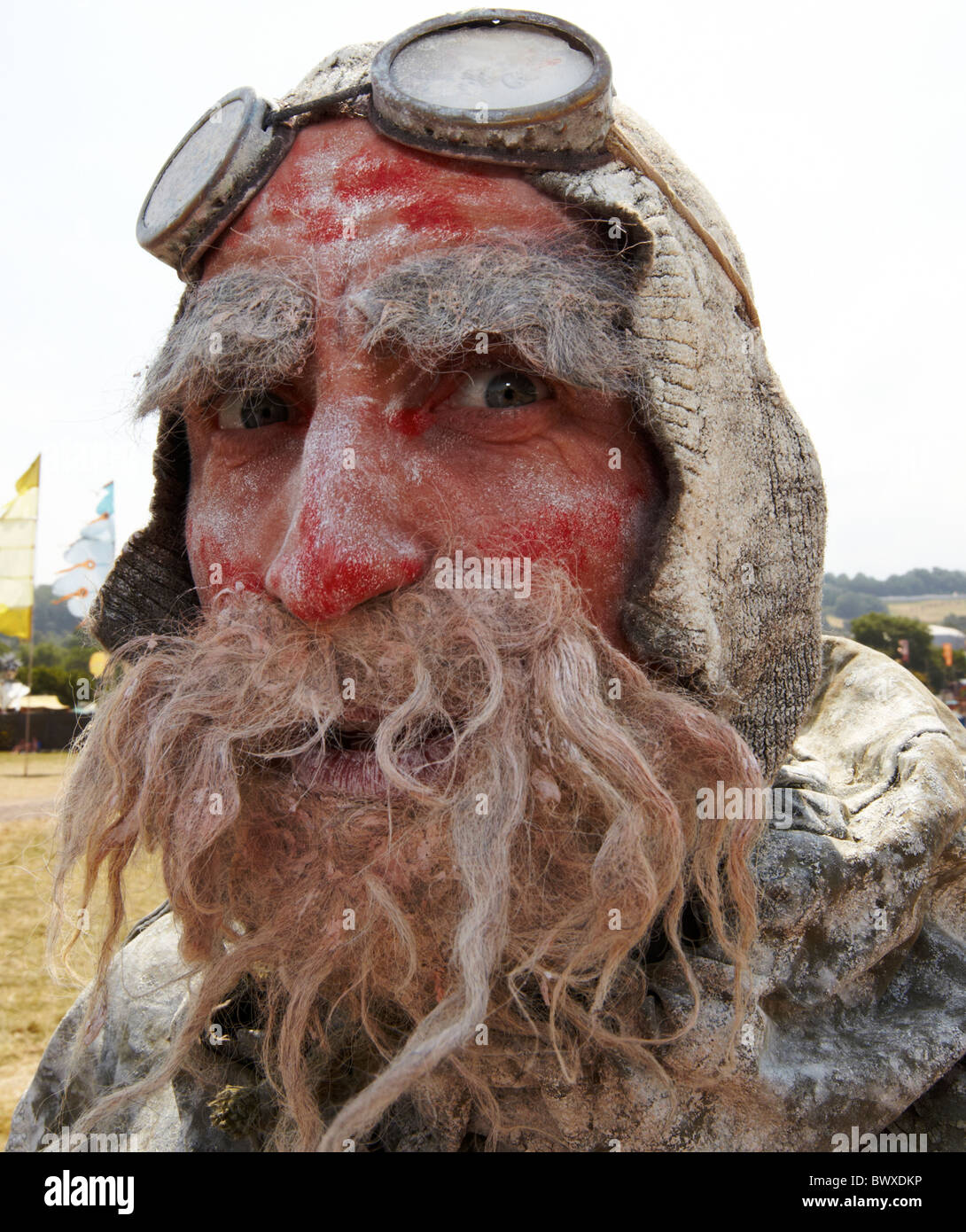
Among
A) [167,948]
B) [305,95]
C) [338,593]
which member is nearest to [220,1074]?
[167,948]

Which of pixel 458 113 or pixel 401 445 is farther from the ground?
pixel 458 113

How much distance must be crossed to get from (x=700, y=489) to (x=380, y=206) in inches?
34.5

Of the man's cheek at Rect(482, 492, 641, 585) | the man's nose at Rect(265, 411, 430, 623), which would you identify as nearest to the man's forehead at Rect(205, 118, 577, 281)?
the man's nose at Rect(265, 411, 430, 623)

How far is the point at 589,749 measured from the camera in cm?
155

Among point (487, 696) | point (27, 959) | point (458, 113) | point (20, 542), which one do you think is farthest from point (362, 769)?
point (20, 542)

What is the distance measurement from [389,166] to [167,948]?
6.83ft

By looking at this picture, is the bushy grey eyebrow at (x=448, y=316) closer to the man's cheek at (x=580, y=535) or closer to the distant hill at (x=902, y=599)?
the man's cheek at (x=580, y=535)

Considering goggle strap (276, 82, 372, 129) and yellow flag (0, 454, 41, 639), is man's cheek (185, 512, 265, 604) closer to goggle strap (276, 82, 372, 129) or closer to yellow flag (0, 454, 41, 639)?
goggle strap (276, 82, 372, 129)

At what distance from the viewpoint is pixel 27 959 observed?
19.8ft

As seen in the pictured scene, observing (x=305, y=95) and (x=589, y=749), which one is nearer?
(x=589, y=749)

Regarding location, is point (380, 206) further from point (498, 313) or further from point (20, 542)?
point (20, 542)

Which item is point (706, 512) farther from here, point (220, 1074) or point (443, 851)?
point (220, 1074)

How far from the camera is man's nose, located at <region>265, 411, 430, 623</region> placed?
5.32 feet

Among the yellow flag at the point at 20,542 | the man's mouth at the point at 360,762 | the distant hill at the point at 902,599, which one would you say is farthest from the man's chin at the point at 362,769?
the distant hill at the point at 902,599
